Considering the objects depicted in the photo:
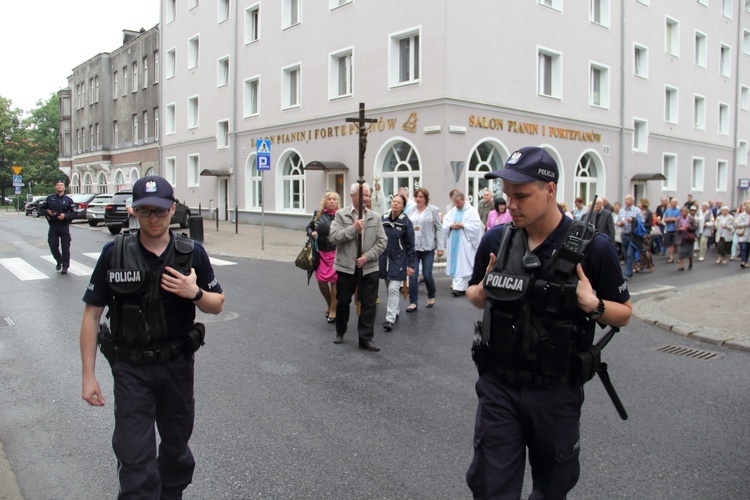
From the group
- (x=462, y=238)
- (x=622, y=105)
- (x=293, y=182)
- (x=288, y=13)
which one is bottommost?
(x=462, y=238)

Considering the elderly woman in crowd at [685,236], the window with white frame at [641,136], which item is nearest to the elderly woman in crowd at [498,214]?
the elderly woman in crowd at [685,236]

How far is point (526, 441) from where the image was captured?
2619 millimetres

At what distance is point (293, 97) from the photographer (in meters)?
25.4

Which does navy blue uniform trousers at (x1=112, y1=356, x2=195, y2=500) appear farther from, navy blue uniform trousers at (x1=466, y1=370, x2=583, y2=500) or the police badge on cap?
the police badge on cap

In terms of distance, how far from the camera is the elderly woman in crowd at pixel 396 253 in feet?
27.1

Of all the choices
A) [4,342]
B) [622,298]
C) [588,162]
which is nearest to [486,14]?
[588,162]

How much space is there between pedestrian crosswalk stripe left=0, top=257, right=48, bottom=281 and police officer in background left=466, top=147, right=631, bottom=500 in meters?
11.6

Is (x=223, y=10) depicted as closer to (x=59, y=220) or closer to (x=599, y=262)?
(x=59, y=220)

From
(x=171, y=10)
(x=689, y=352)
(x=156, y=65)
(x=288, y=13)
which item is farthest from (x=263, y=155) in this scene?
(x=156, y=65)

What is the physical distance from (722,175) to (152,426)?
37.5m

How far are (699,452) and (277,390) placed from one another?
10.9ft

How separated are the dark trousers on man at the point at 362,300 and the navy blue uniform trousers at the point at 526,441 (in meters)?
4.17

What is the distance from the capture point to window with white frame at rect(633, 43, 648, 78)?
2683 centimetres

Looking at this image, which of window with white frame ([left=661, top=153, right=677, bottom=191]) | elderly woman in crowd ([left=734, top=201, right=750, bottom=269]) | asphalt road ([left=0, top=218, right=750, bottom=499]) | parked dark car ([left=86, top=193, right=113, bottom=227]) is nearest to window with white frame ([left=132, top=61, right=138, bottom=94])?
parked dark car ([left=86, top=193, right=113, bottom=227])
